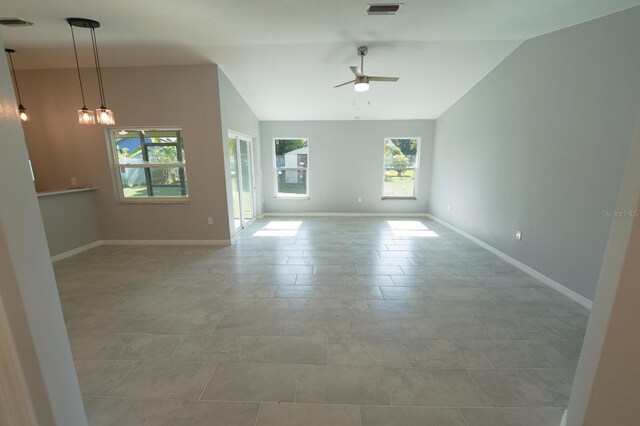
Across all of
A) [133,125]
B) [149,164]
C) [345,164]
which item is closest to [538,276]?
[345,164]

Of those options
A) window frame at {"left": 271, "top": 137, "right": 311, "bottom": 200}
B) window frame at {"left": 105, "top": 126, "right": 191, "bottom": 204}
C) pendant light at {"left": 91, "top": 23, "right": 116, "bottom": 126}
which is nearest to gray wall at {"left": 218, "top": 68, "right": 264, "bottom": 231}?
window frame at {"left": 271, "top": 137, "right": 311, "bottom": 200}

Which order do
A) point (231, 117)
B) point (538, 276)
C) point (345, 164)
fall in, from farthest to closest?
point (345, 164) → point (231, 117) → point (538, 276)

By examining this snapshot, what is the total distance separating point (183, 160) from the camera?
4.40 m

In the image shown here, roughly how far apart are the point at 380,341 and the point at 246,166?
5.00m

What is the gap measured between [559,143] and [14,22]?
6.22 metres

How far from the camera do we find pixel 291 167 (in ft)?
22.5

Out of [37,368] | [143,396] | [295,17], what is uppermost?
[295,17]

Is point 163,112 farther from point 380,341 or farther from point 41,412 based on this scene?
point 380,341

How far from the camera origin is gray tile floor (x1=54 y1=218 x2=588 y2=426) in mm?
1521

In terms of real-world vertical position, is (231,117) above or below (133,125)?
above

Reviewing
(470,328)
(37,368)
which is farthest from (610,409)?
(37,368)

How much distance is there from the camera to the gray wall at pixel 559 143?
2340 mm

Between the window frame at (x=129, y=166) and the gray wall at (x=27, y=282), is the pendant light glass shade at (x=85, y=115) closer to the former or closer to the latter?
the window frame at (x=129, y=166)

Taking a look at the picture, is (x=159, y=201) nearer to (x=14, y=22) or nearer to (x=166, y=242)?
(x=166, y=242)
